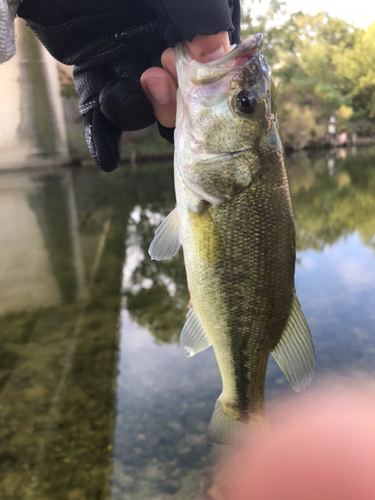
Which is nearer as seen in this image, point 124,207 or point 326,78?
point 124,207

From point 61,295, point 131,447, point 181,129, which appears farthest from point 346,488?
point 61,295

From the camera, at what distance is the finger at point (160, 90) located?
1.57 meters

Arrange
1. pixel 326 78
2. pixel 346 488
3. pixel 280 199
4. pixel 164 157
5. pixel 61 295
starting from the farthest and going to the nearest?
1. pixel 326 78
2. pixel 164 157
3. pixel 61 295
4. pixel 346 488
5. pixel 280 199

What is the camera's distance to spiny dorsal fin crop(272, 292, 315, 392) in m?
1.49

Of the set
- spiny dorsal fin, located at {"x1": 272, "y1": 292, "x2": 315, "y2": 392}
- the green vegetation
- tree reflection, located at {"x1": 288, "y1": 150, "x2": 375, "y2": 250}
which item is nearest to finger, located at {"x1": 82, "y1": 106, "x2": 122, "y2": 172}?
spiny dorsal fin, located at {"x1": 272, "y1": 292, "x2": 315, "y2": 392}

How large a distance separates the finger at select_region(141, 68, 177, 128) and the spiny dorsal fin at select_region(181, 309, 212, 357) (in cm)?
89

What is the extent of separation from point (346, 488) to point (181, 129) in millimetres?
2688

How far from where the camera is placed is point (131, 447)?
9.79 feet

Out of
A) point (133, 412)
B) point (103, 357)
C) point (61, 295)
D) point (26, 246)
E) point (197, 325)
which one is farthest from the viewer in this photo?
point (26, 246)

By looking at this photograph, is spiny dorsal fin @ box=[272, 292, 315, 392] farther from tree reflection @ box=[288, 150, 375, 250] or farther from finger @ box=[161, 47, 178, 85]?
tree reflection @ box=[288, 150, 375, 250]

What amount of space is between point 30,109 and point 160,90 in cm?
2000

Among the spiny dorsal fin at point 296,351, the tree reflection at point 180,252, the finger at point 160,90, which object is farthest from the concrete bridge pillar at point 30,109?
the spiny dorsal fin at point 296,351

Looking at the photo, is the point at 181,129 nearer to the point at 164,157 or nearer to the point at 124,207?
the point at 124,207

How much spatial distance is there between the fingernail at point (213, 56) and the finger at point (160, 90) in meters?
0.21
